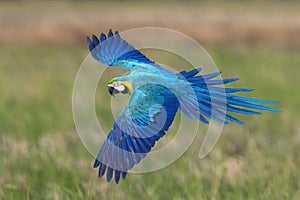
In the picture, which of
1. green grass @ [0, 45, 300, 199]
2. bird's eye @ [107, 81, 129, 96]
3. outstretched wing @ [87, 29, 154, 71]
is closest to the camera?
bird's eye @ [107, 81, 129, 96]

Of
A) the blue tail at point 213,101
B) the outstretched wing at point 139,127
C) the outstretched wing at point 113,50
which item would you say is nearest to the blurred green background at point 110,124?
the outstretched wing at point 113,50

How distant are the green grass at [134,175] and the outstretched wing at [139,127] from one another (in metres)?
0.94

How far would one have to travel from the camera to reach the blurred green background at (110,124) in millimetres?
3270

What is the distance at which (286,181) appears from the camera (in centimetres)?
325

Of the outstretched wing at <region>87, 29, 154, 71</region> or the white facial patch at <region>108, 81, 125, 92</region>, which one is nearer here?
the white facial patch at <region>108, 81, 125, 92</region>

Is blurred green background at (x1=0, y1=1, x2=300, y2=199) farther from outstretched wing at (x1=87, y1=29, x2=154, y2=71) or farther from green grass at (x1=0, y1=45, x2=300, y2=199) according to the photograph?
outstretched wing at (x1=87, y1=29, x2=154, y2=71)

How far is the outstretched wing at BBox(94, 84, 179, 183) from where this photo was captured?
191 centimetres

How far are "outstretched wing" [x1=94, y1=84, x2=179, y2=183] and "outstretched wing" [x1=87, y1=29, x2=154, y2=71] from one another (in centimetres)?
22

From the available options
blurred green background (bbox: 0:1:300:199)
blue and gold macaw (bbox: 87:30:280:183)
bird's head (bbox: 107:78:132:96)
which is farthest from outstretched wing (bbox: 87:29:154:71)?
blurred green background (bbox: 0:1:300:199)

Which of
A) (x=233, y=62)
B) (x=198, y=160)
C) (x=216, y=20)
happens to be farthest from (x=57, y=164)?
(x=216, y=20)

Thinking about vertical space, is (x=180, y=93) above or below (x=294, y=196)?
above

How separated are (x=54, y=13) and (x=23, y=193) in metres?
18.1

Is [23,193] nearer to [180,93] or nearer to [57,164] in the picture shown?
[57,164]

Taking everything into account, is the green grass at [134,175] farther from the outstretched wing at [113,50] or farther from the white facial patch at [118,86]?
the white facial patch at [118,86]
